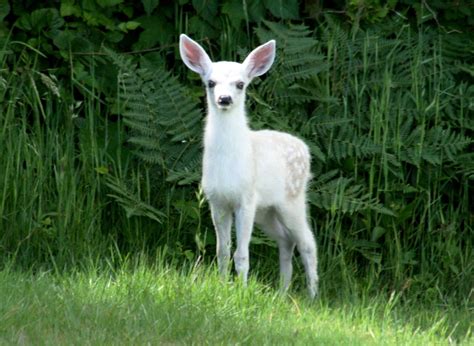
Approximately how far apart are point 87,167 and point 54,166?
0.26m

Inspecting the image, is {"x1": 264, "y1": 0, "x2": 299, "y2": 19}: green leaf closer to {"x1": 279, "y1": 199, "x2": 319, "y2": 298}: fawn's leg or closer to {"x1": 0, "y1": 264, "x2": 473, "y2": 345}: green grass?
{"x1": 279, "y1": 199, "x2": 319, "y2": 298}: fawn's leg

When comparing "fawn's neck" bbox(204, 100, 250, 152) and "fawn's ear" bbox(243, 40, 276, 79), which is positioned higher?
"fawn's ear" bbox(243, 40, 276, 79)

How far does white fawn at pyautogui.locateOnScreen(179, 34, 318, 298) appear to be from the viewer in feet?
25.8

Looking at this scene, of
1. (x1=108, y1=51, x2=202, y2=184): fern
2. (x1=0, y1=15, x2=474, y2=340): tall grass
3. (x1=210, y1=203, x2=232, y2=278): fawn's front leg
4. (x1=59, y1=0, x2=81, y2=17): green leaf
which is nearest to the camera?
(x1=210, y1=203, x2=232, y2=278): fawn's front leg

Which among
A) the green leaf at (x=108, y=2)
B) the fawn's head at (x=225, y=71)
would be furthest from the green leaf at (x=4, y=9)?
the fawn's head at (x=225, y=71)

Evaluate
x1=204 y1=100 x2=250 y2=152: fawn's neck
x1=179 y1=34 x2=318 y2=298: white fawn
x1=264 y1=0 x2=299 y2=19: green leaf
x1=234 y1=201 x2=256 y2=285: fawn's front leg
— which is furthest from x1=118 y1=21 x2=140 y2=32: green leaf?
x1=234 y1=201 x2=256 y2=285: fawn's front leg

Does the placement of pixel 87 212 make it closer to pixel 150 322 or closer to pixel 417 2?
pixel 150 322

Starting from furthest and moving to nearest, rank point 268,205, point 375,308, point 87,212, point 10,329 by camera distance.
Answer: point 87,212
point 268,205
point 375,308
point 10,329

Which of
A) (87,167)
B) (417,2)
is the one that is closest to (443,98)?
(417,2)

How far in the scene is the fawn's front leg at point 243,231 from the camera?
25.9ft

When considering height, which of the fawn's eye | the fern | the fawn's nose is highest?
the fawn's eye

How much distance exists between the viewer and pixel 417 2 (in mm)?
10195

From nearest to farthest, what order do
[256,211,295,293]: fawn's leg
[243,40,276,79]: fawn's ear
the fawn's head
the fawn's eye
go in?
1. the fawn's head
2. the fawn's eye
3. [243,40,276,79]: fawn's ear
4. [256,211,295,293]: fawn's leg

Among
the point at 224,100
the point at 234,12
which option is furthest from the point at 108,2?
the point at 224,100
